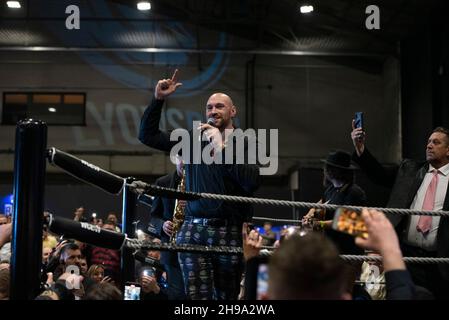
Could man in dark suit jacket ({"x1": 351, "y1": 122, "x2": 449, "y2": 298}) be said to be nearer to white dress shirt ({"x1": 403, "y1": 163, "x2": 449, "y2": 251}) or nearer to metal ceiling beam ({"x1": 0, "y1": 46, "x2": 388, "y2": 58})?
white dress shirt ({"x1": 403, "y1": 163, "x2": 449, "y2": 251})

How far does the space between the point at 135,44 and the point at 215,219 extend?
1267cm

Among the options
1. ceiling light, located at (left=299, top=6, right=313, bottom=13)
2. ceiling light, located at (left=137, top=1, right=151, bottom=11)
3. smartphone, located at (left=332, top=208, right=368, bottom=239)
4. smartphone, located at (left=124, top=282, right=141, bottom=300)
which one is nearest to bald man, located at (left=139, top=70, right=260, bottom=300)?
smartphone, located at (left=124, top=282, right=141, bottom=300)

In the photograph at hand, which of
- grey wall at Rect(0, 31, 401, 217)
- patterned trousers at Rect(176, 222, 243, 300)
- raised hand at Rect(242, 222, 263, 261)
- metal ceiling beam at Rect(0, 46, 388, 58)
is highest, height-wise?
metal ceiling beam at Rect(0, 46, 388, 58)

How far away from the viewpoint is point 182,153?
10.7ft

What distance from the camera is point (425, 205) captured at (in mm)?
3516

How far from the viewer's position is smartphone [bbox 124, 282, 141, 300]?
3.57 metres

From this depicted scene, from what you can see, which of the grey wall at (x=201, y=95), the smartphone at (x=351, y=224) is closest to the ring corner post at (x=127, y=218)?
Answer: the smartphone at (x=351, y=224)

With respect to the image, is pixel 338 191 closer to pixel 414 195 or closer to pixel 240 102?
pixel 414 195

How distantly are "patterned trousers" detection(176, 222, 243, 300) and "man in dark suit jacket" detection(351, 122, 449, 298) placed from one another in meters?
1.04

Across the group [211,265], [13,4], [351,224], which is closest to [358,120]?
Result: [211,265]

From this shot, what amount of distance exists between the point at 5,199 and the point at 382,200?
8.49m

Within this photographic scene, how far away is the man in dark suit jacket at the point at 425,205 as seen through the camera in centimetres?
336

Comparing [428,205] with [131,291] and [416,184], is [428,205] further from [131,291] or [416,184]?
[131,291]
